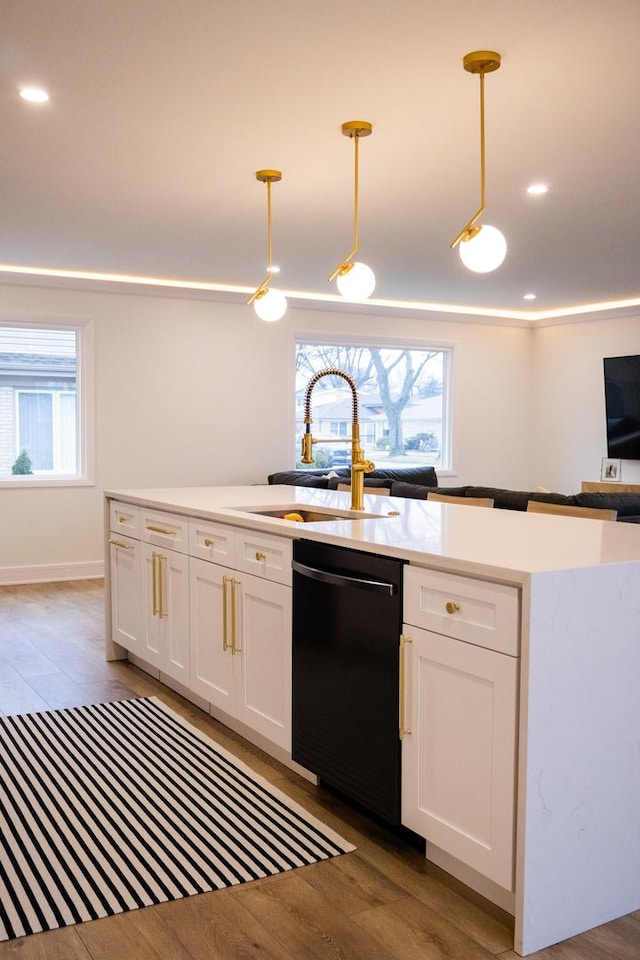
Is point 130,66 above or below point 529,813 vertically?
above

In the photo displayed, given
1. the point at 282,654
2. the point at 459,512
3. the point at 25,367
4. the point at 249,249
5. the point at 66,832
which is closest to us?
the point at 66,832

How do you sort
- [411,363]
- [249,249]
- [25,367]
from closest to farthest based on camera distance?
[249,249], [25,367], [411,363]

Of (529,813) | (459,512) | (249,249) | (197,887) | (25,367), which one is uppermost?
(249,249)

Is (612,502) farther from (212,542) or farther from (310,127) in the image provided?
(310,127)

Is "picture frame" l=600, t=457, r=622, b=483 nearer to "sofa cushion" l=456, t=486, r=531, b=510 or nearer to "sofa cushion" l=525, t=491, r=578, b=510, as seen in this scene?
"sofa cushion" l=456, t=486, r=531, b=510

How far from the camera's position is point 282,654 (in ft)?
9.61

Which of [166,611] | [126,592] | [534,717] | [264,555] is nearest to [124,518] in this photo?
[126,592]

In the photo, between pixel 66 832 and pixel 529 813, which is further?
pixel 66 832

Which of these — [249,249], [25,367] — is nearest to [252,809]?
[249,249]

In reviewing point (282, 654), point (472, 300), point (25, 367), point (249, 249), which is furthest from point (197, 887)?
point (472, 300)

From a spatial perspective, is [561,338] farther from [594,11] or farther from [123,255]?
[594,11]

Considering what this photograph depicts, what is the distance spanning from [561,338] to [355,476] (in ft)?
20.5

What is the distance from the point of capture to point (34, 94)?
323cm

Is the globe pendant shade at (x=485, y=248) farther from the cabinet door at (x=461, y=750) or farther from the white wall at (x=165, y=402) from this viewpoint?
the white wall at (x=165, y=402)
